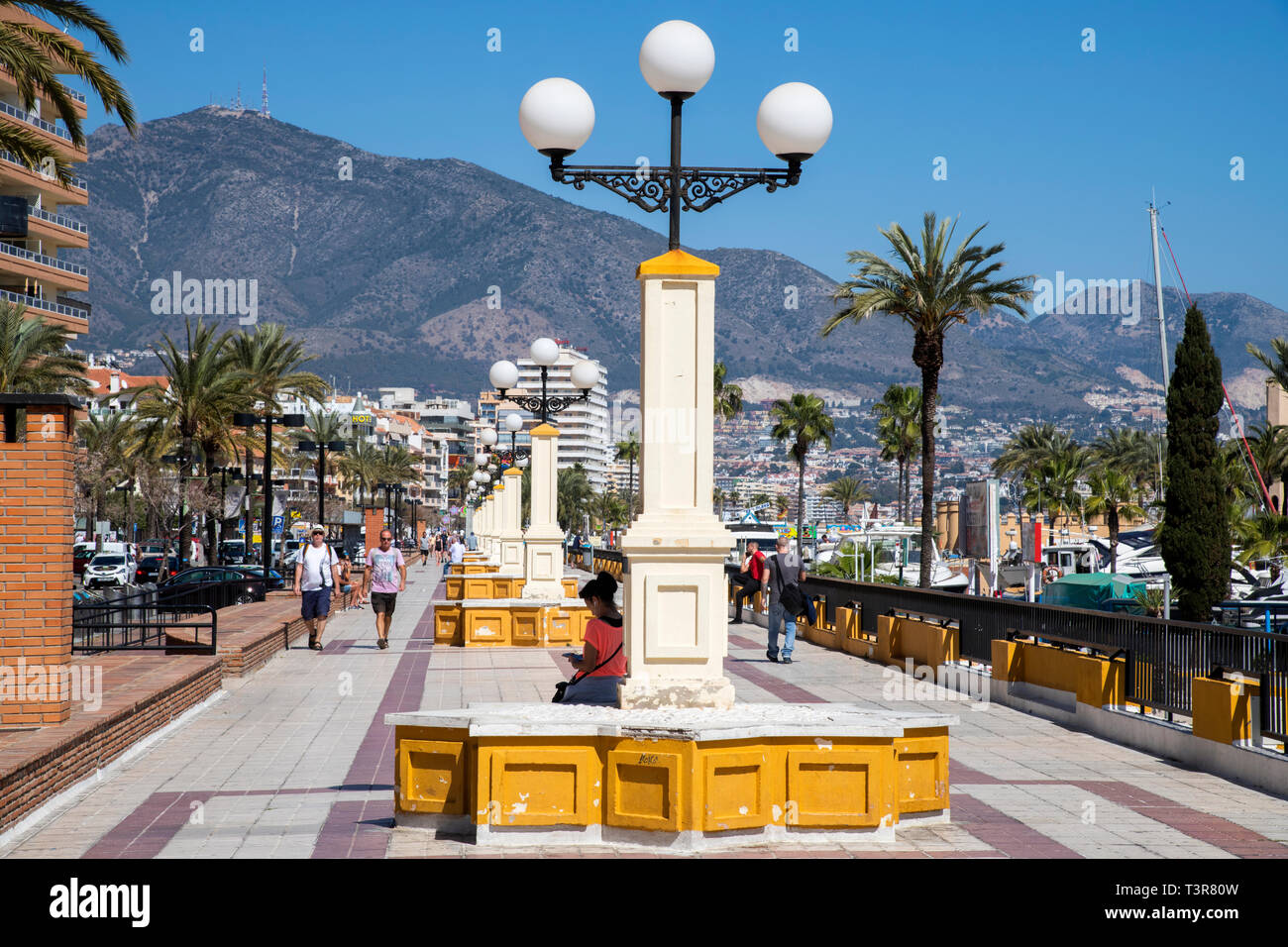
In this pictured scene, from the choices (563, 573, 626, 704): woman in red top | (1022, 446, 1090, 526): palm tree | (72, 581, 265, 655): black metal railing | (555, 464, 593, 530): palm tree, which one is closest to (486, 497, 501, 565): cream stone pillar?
(72, 581, 265, 655): black metal railing

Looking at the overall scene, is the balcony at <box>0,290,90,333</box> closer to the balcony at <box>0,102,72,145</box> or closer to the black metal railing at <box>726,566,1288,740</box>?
the balcony at <box>0,102,72,145</box>

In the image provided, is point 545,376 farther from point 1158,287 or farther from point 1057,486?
point 1057,486

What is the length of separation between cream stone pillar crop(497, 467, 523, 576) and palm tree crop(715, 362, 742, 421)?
38.2 meters

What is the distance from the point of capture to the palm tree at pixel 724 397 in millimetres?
68219

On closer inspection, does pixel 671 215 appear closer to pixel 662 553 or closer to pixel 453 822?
pixel 662 553

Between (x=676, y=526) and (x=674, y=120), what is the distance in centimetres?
251

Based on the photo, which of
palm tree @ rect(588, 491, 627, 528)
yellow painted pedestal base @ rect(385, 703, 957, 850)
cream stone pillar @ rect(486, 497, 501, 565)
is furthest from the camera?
palm tree @ rect(588, 491, 627, 528)

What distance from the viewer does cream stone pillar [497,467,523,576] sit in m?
26.8

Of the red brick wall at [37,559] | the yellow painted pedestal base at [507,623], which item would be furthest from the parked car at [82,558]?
the red brick wall at [37,559]
